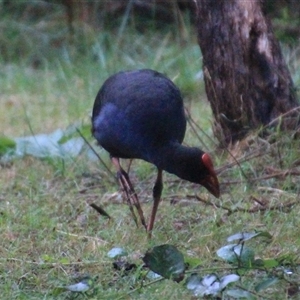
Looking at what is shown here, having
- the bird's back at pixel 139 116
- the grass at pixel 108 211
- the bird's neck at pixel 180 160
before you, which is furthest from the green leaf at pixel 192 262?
the bird's back at pixel 139 116

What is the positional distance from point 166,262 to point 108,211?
1.33 metres

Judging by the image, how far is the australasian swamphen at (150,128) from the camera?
376 cm

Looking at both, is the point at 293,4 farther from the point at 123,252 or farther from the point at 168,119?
the point at 123,252

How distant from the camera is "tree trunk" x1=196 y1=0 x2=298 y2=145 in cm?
493

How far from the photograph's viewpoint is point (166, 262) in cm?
321

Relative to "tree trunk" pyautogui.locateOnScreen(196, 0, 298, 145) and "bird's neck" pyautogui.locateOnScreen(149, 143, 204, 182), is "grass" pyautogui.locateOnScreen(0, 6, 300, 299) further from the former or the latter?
"bird's neck" pyautogui.locateOnScreen(149, 143, 204, 182)

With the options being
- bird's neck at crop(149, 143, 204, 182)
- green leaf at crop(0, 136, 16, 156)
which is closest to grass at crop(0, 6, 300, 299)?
green leaf at crop(0, 136, 16, 156)

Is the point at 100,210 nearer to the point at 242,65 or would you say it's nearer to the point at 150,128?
the point at 150,128

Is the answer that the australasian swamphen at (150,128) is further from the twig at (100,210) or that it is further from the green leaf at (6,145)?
the green leaf at (6,145)

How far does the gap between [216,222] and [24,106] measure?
2.98 meters

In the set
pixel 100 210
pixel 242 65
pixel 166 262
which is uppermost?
pixel 242 65

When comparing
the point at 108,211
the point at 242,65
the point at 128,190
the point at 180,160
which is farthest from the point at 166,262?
the point at 242,65

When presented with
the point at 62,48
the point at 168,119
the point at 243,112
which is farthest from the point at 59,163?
the point at 62,48

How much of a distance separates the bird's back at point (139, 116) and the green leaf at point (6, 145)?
1.47 meters
